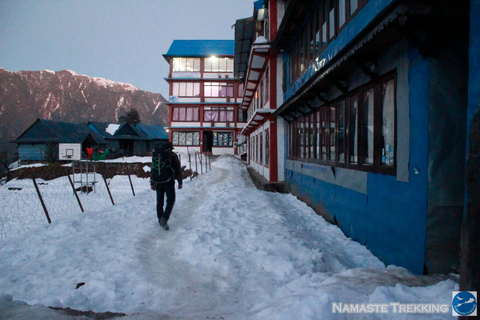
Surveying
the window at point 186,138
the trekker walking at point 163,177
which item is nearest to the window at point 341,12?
the trekker walking at point 163,177

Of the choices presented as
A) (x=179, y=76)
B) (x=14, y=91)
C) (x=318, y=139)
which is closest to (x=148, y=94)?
(x=14, y=91)

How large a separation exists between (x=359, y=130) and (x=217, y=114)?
121 feet

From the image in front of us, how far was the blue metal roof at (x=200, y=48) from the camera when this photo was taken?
40688mm

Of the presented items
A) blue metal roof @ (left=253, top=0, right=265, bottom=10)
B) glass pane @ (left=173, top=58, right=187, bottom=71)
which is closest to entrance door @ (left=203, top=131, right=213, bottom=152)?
glass pane @ (left=173, top=58, right=187, bottom=71)

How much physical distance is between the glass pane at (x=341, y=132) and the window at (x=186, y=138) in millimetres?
35152

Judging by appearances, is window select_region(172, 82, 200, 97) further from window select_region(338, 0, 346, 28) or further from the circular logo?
the circular logo

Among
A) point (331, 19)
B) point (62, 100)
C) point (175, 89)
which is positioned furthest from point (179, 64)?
point (62, 100)

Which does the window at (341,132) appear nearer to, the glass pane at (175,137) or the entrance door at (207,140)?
the entrance door at (207,140)

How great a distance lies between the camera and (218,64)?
137 ft

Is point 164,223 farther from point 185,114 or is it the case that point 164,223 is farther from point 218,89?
Answer: point 218,89

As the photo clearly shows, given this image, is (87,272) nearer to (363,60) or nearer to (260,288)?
(260,288)

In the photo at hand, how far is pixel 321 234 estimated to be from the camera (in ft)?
21.4

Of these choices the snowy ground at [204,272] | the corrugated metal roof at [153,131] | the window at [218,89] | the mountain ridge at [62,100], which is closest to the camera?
the snowy ground at [204,272]

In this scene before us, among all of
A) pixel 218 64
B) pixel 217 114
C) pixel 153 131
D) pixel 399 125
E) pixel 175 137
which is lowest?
pixel 399 125
